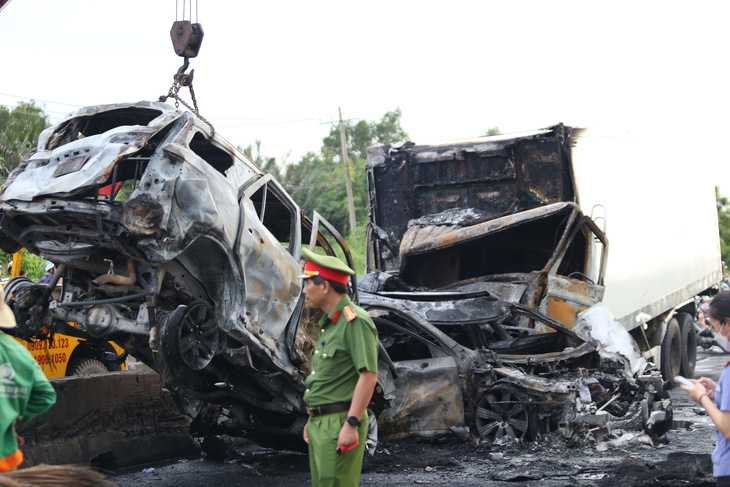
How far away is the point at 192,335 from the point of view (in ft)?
17.5

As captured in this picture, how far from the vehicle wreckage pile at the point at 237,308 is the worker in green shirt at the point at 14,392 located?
1.70m

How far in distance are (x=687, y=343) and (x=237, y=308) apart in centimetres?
1024

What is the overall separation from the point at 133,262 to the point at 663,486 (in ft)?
13.2

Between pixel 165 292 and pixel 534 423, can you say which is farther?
pixel 534 423

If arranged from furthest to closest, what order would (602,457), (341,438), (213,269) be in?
(602,457)
(213,269)
(341,438)

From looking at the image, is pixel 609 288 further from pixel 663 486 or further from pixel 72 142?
pixel 72 142

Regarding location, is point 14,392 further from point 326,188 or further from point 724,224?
point 326,188

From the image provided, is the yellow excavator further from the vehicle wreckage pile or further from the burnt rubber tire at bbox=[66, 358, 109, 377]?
the vehicle wreckage pile

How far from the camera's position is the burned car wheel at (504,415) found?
752cm

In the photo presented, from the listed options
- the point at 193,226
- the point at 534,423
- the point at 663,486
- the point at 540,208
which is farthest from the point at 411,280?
the point at 193,226

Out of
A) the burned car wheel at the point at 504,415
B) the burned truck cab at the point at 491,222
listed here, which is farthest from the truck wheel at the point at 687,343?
the burned car wheel at the point at 504,415

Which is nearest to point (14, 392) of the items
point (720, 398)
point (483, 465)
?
point (720, 398)

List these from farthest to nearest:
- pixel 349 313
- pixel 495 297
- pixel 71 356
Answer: pixel 71 356, pixel 495 297, pixel 349 313

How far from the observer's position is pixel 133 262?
520 centimetres
